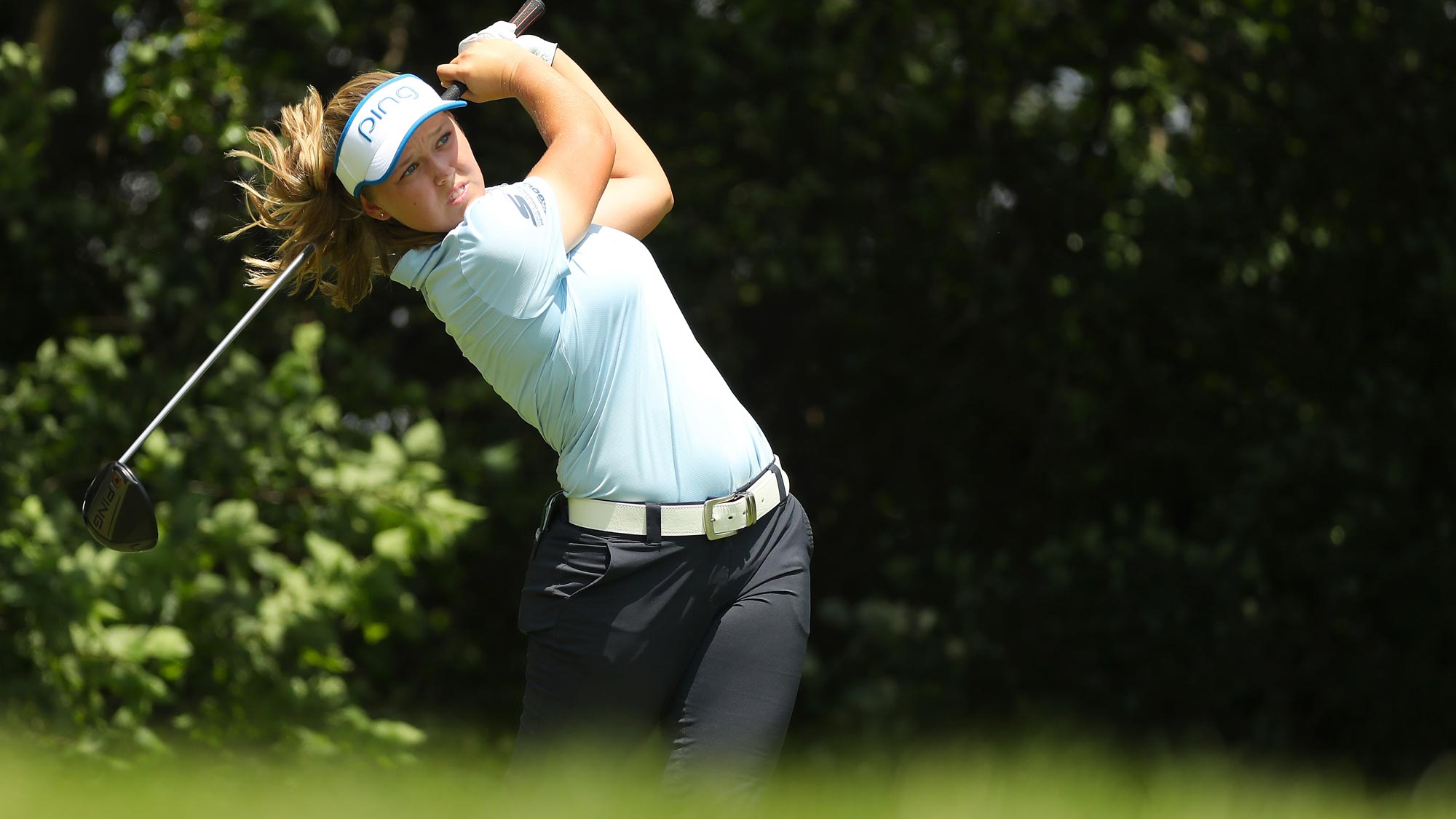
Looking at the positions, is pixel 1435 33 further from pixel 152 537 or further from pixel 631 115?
pixel 152 537

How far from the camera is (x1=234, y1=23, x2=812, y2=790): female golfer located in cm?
257

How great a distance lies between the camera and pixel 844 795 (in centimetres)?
190

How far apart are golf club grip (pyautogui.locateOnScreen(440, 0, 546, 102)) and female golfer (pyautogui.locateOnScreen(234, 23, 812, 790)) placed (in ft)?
0.44

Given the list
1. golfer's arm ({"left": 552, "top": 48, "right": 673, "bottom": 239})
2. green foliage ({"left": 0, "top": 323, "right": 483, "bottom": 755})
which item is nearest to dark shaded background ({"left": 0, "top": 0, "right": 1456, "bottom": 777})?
green foliage ({"left": 0, "top": 323, "right": 483, "bottom": 755})

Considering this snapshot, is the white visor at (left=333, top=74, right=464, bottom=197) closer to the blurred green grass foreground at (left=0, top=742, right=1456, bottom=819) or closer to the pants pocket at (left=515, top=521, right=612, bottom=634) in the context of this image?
the pants pocket at (left=515, top=521, right=612, bottom=634)

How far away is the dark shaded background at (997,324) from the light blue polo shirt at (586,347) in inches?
140

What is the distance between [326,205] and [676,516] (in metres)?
0.86

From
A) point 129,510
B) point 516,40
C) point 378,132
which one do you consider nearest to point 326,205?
point 378,132

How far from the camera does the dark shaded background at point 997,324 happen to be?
6598mm

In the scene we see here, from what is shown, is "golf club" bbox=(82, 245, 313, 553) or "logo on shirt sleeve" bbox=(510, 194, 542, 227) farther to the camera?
"golf club" bbox=(82, 245, 313, 553)

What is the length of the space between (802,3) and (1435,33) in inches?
115

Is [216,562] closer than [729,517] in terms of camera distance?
No

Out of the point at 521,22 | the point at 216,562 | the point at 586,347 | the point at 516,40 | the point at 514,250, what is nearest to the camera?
the point at 514,250

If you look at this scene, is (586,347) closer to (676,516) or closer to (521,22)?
(676,516)
